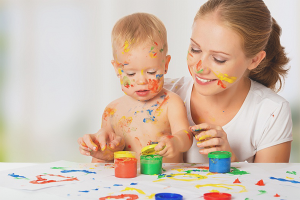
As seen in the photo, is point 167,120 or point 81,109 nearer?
point 167,120

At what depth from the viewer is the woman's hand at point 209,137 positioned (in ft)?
4.92

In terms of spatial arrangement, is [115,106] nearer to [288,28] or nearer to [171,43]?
[171,43]

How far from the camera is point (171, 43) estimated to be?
3.76m

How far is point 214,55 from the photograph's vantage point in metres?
1.65

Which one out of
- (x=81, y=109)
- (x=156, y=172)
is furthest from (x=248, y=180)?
(x=81, y=109)

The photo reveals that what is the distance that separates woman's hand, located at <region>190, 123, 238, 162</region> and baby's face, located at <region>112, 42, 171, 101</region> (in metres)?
0.29

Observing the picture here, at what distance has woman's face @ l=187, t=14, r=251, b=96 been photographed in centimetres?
164

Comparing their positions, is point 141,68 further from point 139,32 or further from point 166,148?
point 166,148

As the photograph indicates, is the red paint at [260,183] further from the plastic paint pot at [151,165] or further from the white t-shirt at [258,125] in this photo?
the white t-shirt at [258,125]

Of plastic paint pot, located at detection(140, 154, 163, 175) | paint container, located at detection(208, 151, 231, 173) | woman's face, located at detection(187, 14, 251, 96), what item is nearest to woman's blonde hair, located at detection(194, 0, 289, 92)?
woman's face, located at detection(187, 14, 251, 96)

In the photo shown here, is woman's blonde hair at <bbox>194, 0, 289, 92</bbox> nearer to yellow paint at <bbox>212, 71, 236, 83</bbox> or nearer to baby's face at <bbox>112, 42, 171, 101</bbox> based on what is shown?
yellow paint at <bbox>212, 71, 236, 83</bbox>

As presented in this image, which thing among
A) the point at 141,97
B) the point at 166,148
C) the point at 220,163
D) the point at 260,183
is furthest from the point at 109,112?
the point at 260,183

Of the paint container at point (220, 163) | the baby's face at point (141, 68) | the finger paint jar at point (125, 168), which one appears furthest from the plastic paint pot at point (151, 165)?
the baby's face at point (141, 68)

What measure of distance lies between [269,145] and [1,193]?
1217mm
